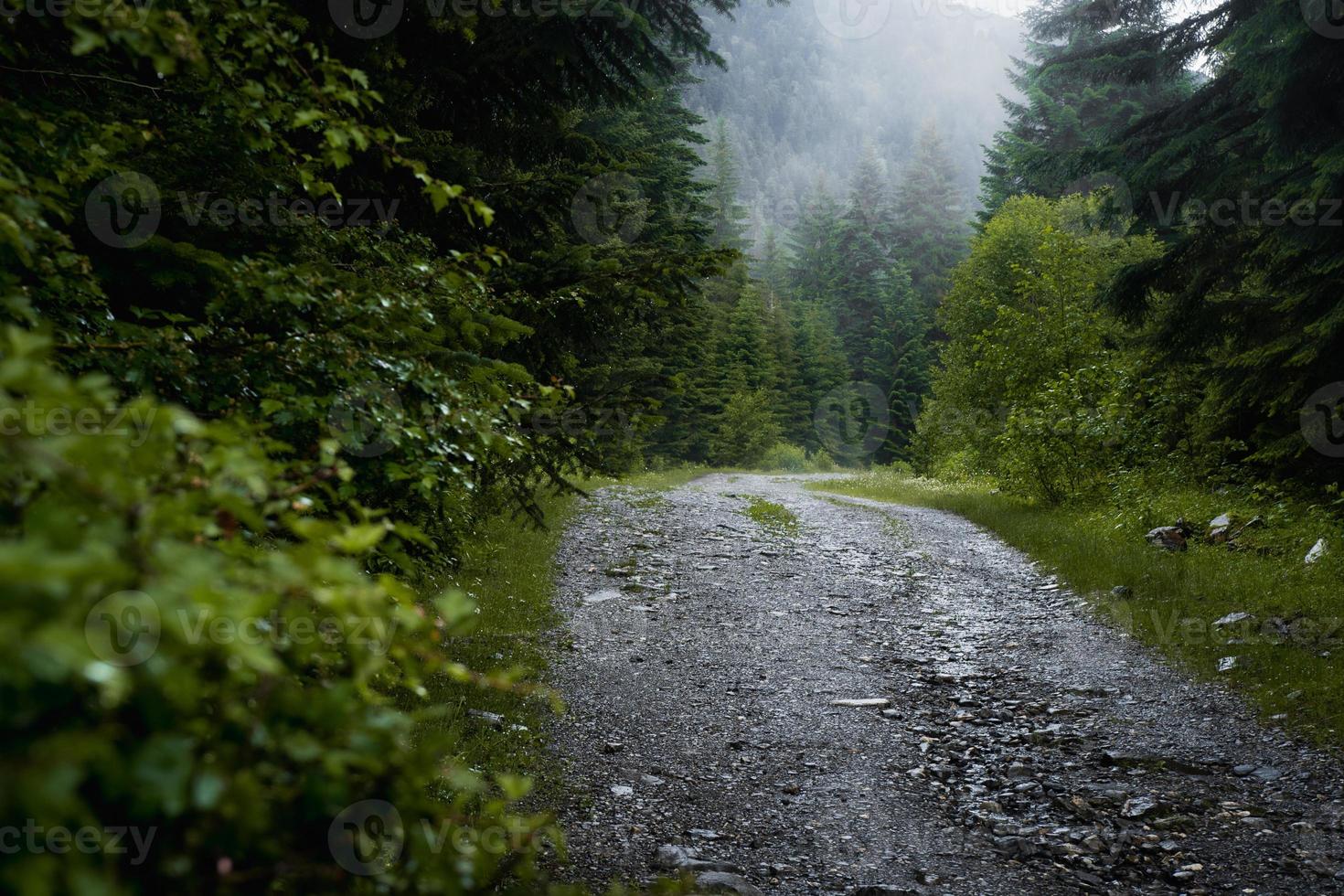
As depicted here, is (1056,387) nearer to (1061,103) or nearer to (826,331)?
(1061,103)

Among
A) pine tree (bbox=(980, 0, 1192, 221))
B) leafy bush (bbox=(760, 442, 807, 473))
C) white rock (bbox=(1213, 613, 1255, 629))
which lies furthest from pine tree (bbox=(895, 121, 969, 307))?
white rock (bbox=(1213, 613, 1255, 629))

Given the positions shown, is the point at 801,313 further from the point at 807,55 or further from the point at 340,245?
the point at 807,55

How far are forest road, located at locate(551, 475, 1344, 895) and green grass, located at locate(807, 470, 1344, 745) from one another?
0.34 m

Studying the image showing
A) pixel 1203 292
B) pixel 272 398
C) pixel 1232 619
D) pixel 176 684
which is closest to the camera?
pixel 176 684

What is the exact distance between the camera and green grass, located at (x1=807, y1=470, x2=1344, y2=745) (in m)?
6.10

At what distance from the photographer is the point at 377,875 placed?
1479 mm

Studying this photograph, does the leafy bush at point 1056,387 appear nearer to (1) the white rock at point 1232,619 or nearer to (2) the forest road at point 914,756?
(2) the forest road at point 914,756

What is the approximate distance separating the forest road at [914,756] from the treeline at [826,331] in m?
23.3

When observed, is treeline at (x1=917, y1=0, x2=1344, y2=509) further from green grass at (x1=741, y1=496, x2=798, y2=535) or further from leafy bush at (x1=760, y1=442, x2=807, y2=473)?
leafy bush at (x1=760, y1=442, x2=807, y2=473)

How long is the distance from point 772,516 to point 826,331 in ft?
147

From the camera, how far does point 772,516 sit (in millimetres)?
17219

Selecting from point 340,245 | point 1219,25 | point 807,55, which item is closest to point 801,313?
point 1219,25

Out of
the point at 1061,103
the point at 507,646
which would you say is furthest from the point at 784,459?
the point at 507,646

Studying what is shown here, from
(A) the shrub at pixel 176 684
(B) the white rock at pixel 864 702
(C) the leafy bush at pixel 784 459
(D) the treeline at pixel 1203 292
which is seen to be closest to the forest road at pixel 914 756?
(B) the white rock at pixel 864 702
